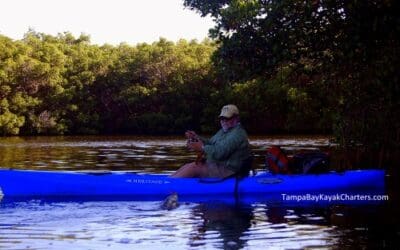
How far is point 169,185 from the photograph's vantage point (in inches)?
444

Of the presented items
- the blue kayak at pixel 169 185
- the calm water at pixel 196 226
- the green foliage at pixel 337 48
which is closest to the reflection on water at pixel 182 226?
the calm water at pixel 196 226

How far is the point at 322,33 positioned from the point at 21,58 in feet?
133

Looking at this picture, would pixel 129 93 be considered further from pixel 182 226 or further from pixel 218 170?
pixel 182 226

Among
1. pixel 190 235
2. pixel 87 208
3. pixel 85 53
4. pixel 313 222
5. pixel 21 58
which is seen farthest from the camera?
pixel 85 53

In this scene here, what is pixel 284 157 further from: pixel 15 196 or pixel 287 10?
pixel 15 196

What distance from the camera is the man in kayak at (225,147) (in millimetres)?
10969

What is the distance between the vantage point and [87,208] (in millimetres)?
10258

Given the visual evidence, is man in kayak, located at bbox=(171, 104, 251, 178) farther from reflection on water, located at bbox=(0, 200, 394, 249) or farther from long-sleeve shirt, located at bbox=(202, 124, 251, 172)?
reflection on water, located at bbox=(0, 200, 394, 249)

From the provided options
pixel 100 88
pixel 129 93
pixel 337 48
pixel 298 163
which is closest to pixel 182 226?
pixel 298 163

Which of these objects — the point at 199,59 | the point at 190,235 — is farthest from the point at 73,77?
the point at 190,235

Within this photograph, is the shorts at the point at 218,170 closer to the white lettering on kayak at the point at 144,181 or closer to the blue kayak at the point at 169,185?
the blue kayak at the point at 169,185

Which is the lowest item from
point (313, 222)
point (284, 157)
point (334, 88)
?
point (313, 222)

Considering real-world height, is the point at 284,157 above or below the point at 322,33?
below

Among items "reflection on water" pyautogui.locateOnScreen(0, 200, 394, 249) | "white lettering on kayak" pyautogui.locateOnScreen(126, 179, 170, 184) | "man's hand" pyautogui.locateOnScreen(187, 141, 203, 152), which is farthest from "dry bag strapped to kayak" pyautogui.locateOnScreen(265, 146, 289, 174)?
"white lettering on kayak" pyautogui.locateOnScreen(126, 179, 170, 184)
